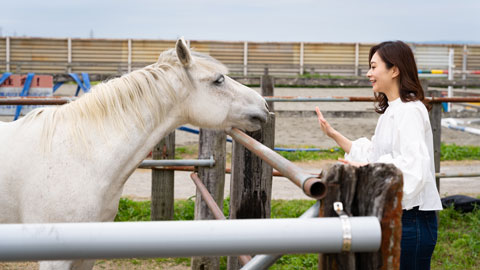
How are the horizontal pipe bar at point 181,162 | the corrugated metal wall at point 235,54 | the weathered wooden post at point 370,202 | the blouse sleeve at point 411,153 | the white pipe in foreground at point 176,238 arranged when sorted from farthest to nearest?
1. the corrugated metal wall at point 235,54
2. the horizontal pipe bar at point 181,162
3. the blouse sleeve at point 411,153
4. the weathered wooden post at point 370,202
5. the white pipe in foreground at point 176,238

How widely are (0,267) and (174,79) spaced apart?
2.40 meters

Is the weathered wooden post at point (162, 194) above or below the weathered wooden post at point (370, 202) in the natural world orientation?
below

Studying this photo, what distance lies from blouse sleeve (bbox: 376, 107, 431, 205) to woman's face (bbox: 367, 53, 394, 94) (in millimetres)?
224

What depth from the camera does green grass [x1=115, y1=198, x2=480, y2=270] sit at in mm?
4148

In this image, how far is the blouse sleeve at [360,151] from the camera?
2312 millimetres

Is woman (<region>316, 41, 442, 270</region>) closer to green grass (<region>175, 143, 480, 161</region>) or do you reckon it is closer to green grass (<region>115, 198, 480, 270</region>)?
green grass (<region>115, 198, 480, 270</region>)

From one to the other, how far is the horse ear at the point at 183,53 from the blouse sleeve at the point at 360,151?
902mm

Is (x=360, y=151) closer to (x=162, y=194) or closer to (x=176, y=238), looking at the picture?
(x=176, y=238)

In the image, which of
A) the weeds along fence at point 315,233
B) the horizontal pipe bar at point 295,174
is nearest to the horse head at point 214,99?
the horizontal pipe bar at point 295,174

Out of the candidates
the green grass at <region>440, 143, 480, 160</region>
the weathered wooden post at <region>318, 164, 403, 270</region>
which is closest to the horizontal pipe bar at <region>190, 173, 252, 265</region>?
the weathered wooden post at <region>318, 164, 403, 270</region>

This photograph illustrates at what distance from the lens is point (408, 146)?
185 centimetres

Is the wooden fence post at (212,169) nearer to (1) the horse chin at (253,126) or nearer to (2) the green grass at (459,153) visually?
(1) the horse chin at (253,126)

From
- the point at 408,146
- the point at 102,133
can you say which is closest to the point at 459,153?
the point at 408,146

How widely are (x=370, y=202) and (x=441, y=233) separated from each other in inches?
161
